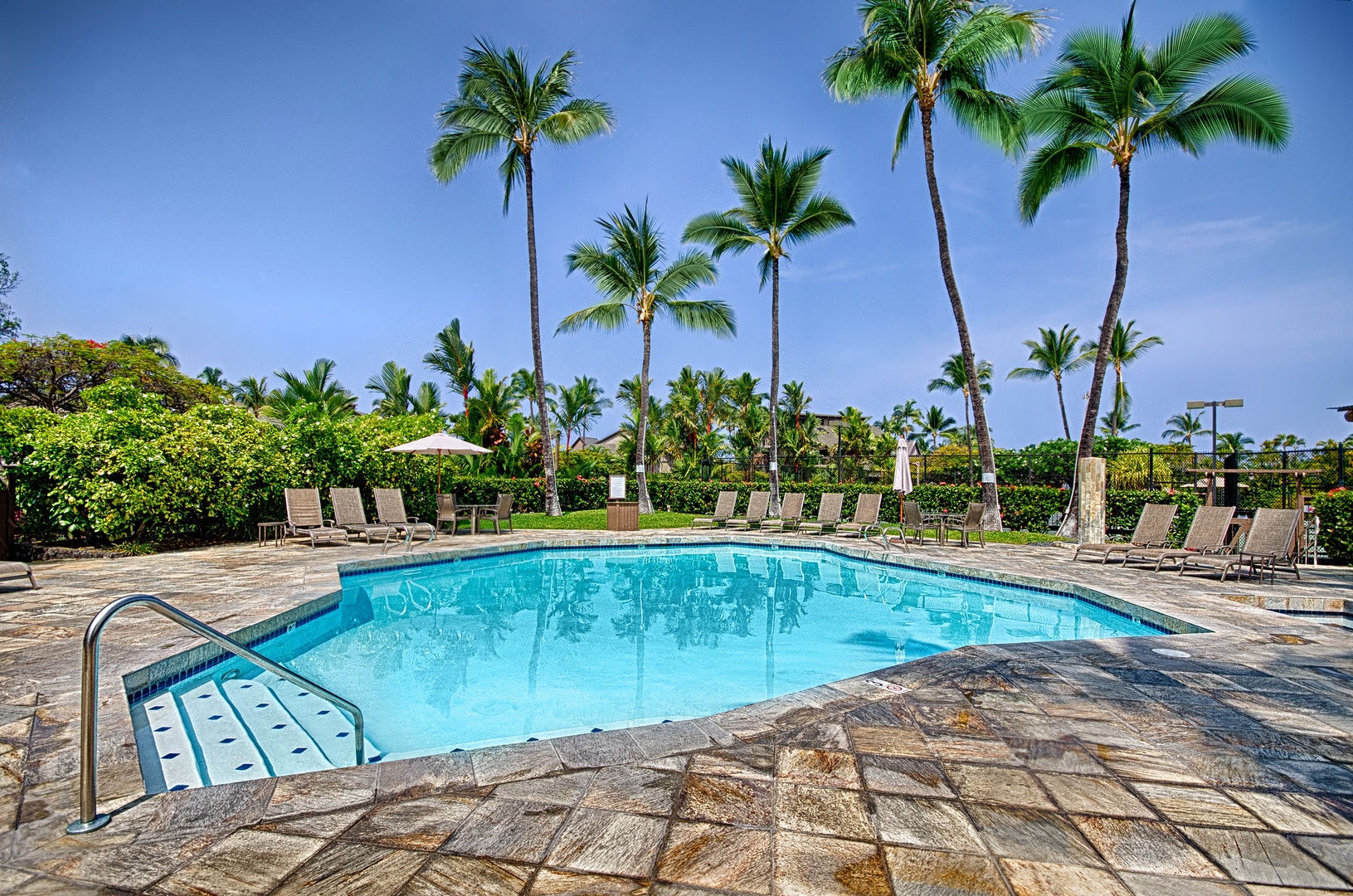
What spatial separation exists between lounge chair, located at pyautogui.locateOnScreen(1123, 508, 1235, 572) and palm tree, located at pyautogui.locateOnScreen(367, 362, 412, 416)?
1125 inches

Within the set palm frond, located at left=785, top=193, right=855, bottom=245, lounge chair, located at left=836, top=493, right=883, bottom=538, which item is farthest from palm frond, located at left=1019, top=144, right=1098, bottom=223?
lounge chair, located at left=836, top=493, right=883, bottom=538

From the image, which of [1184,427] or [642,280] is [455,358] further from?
[1184,427]

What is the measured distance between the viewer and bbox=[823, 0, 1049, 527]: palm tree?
1402 cm

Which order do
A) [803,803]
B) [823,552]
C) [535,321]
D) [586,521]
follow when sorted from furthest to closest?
[535,321], [586,521], [823,552], [803,803]

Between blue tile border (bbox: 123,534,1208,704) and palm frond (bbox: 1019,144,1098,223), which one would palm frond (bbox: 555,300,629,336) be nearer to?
blue tile border (bbox: 123,534,1208,704)

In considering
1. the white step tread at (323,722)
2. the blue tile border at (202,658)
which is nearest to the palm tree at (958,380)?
the blue tile border at (202,658)

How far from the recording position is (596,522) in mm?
17062

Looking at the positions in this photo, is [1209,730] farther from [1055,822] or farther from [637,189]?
[637,189]

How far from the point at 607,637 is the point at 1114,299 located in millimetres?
13010

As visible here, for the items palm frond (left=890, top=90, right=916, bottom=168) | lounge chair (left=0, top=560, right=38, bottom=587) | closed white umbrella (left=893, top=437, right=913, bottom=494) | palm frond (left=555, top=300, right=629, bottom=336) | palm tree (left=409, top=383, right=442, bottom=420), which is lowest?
lounge chair (left=0, top=560, right=38, bottom=587)

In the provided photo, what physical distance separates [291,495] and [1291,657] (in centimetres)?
1244

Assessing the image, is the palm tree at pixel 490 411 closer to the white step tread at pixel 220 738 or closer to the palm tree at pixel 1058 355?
the white step tread at pixel 220 738

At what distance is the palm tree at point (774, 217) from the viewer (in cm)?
1822

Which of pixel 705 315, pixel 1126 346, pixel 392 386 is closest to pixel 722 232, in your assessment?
pixel 705 315
